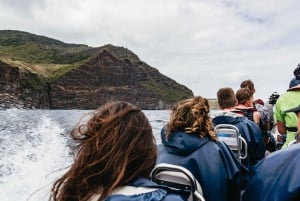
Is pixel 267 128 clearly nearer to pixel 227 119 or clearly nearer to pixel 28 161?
pixel 227 119

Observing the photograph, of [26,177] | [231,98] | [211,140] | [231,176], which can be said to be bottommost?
[26,177]

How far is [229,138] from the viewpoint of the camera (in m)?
4.84

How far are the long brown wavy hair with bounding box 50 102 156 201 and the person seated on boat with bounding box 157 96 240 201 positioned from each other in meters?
1.49

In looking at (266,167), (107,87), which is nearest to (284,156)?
(266,167)

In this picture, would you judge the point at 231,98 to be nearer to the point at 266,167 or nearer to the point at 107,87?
the point at 266,167

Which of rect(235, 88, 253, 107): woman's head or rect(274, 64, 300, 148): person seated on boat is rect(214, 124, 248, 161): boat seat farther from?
rect(235, 88, 253, 107): woman's head

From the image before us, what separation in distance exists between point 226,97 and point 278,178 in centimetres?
402

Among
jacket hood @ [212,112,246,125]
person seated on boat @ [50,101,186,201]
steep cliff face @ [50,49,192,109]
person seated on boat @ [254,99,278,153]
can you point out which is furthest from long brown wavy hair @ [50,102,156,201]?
steep cliff face @ [50,49,192,109]

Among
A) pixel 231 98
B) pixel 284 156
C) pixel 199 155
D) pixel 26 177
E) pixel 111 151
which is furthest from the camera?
pixel 26 177

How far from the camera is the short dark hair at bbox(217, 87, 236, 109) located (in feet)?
18.3

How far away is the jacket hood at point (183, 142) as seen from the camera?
344 cm

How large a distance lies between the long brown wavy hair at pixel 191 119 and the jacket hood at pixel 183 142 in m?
0.03

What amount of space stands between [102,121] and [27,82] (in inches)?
5598

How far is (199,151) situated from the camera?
351 cm
